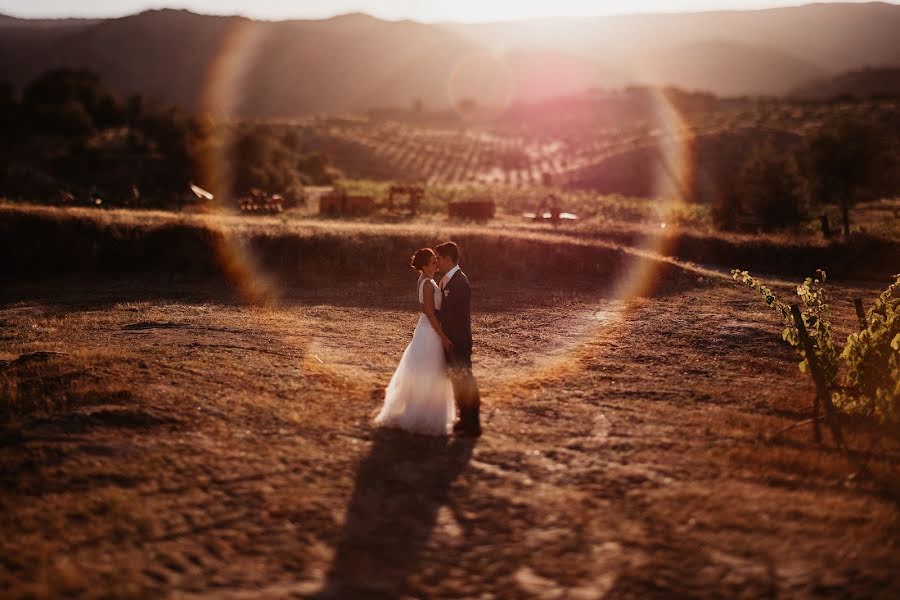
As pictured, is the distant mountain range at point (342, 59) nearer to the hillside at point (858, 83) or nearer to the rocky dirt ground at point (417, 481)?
the hillside at point (858, 83)

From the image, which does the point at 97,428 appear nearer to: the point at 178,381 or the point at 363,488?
the point at 178,381

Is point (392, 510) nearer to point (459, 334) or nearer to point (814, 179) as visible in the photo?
point (459, 334)

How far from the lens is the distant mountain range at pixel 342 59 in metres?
136

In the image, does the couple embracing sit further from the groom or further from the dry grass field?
the dry grass field

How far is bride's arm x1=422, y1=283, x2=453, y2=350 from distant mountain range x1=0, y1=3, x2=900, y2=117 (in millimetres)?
126416

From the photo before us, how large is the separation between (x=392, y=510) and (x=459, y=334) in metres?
2.51

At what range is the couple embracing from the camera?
862 cm

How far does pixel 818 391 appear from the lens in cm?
883

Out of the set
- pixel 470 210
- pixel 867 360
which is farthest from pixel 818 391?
pixel 470 210

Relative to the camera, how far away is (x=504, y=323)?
1582 cm

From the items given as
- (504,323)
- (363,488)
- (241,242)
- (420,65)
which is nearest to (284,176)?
(241,242)

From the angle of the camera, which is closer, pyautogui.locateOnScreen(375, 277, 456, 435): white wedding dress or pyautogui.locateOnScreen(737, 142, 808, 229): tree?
pyautogui.locateOnScreen(375, 277, 456, 435): white wedding dress

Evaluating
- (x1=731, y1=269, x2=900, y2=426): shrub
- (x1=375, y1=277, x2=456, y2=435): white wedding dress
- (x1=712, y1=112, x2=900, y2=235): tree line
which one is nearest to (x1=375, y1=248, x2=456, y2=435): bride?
(x1=375, y1=277, x2=456, y2=435): white wedding dress

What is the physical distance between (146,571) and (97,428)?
325 cm
